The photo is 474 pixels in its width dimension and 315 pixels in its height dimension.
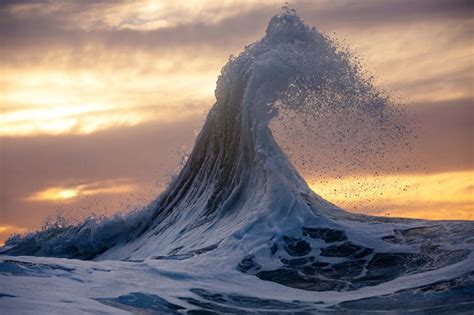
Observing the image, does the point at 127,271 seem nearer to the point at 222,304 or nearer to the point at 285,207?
the point at 222,304

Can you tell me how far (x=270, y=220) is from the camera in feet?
65.5

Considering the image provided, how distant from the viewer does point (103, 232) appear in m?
26.6

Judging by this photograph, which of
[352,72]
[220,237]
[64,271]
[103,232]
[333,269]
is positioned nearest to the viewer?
[64,271]

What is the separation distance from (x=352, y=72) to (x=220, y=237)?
707cm

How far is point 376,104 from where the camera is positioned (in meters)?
23.5

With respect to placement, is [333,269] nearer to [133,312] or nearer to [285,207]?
[285,207]

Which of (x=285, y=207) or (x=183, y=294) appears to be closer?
(x=183, y=294)

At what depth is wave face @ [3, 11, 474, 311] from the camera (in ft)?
57.7

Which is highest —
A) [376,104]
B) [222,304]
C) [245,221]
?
[376,104]

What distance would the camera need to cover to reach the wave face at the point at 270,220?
17.6 metres

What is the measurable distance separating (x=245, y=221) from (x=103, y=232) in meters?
7.87

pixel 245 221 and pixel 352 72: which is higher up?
pixel 352 72

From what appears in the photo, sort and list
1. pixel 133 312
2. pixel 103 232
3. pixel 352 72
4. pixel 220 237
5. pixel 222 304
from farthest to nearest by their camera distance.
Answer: pixel 103 232 → pixel 352 72 → pixel 220 237 → pixel 222 304 → pixel 133 312

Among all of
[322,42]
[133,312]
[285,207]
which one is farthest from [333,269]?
[322,42]
